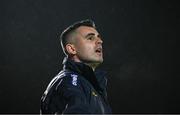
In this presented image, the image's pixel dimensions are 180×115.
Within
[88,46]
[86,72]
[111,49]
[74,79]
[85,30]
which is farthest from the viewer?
[111,49]

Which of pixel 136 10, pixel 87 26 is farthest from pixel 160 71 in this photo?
pixel 87 26

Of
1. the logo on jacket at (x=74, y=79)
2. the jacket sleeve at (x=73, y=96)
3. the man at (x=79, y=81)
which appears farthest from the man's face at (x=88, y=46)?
the jacket sleeve at (x=73, y=96)

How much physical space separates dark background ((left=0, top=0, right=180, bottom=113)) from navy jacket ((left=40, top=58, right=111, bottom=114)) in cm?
449

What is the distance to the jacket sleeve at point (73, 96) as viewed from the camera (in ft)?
5.88

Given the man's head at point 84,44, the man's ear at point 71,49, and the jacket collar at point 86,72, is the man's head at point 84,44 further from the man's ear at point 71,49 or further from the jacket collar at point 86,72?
the jacket collar at point 86,72

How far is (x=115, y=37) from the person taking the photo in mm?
6855

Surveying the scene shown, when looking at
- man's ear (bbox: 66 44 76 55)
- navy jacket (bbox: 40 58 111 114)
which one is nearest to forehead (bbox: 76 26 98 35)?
man's ear (bbox: 66 44 76 55)

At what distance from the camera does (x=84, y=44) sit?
260 cm

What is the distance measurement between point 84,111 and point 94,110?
13 cm

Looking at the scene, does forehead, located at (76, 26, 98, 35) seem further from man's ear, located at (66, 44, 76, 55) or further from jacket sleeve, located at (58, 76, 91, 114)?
jacket sleeve, located at (58, 76, 91, 114)

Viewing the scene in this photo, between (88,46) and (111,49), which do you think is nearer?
(88,46)

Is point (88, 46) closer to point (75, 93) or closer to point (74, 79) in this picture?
point (74, 79)

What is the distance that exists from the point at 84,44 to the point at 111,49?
4.35 meters

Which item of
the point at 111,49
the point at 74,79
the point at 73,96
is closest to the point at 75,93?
the point at 73,96
